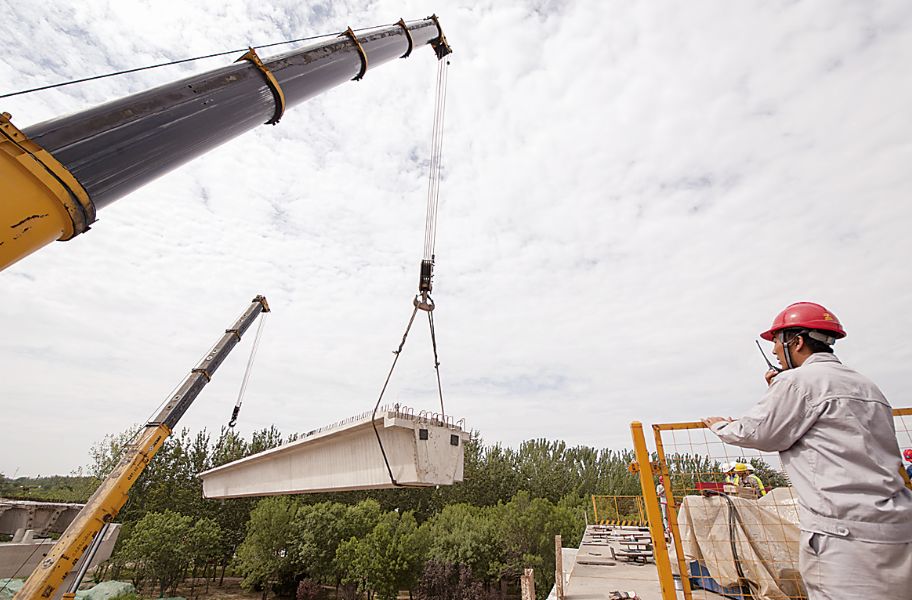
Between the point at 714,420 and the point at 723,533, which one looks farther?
the point at 723,533

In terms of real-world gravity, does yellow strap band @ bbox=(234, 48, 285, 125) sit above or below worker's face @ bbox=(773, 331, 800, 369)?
above

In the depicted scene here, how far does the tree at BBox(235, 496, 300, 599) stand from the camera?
31047 millimetres

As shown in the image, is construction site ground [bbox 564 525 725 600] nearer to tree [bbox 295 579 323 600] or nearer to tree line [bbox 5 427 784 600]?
tree line [bbox 5 427 784 600]

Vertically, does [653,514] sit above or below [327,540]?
above

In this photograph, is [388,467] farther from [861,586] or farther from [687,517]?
[861,586]

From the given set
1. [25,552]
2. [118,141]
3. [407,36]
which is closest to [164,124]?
[118,141]

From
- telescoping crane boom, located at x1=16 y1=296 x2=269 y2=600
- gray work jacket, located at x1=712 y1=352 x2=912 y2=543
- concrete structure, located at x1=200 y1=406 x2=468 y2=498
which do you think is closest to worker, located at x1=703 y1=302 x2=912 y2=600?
gray work jacket, located at x1=712 y1=352 x2=912 y2=543

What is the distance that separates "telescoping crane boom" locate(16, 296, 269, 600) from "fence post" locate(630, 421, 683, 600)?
40.7 ft

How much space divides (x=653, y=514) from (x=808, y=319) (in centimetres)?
221

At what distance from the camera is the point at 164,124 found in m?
4.05

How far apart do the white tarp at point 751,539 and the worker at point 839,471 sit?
2.78m

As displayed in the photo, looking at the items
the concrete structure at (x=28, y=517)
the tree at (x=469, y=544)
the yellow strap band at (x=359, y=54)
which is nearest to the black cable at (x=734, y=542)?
the yellow strap band at (x=359, y=54)

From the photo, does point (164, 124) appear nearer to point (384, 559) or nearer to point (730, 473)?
point (730, 473)

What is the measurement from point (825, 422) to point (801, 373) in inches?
11.6
